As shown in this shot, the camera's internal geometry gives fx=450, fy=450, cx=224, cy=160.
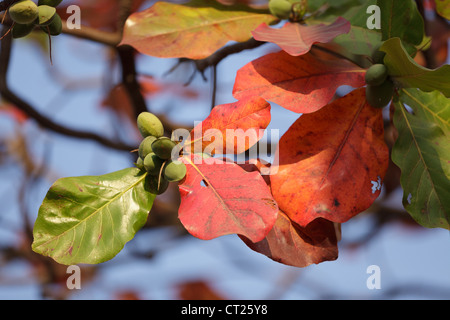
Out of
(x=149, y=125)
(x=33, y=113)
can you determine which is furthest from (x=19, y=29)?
(x=33, y=113)

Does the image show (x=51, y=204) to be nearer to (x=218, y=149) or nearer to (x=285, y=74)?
(x=218, y=149)

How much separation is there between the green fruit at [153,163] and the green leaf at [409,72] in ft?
1.10

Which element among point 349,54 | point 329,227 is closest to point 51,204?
point 329,227

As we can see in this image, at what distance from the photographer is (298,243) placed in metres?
0.64

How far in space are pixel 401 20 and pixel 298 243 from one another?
1.22ft

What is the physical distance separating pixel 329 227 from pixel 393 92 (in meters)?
0.22

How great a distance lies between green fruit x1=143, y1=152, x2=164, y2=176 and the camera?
1.93 ft

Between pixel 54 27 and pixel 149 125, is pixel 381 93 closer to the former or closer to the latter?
pixel 149 125

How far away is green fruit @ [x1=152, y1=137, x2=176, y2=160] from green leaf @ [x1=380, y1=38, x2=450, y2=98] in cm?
31

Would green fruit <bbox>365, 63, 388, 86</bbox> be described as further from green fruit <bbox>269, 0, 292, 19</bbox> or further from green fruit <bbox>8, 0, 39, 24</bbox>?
green fruit <bbox>8, 0, 39, 24</bbox>

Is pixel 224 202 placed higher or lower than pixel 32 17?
lower

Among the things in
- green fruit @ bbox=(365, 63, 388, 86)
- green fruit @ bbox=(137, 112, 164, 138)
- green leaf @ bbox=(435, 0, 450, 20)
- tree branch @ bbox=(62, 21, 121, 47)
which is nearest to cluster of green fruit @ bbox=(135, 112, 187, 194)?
green fruit @ bbox=(137, 112, 164, 138)

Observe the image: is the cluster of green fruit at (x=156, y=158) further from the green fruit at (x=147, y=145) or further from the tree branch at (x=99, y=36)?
the tree branch at (x=99, y=36)

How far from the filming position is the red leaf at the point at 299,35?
0.61m
